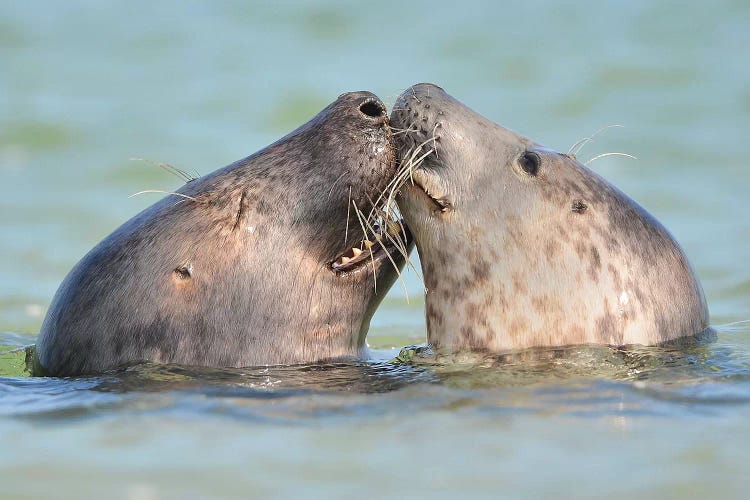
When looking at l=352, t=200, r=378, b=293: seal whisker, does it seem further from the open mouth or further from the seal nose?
the seal nose

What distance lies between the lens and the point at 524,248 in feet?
17.6

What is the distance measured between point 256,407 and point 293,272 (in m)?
0.80

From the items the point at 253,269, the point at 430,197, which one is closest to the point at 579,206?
the point at 430,197

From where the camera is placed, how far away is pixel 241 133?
13266 millimetres

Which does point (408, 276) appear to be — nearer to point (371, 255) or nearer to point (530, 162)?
point (530, 162)

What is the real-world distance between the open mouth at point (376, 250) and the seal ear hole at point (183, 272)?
0.56 m

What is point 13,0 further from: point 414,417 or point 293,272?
point 414,417

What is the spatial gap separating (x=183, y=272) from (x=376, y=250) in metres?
0.78

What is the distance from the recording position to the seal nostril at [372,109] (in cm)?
545

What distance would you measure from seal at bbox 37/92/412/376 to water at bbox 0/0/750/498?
154mm

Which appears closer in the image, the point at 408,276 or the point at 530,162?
the point at 530,162

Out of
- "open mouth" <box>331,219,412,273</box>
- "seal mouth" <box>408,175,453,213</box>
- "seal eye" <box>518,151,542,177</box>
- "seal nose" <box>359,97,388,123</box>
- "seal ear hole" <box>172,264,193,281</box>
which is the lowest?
"seal ear hole" <box>172,264,193,281</box>

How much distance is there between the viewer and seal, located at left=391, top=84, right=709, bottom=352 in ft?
17.4

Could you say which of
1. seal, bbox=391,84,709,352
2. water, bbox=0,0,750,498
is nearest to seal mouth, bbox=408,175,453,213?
seal, bbox=391,84,709,352
